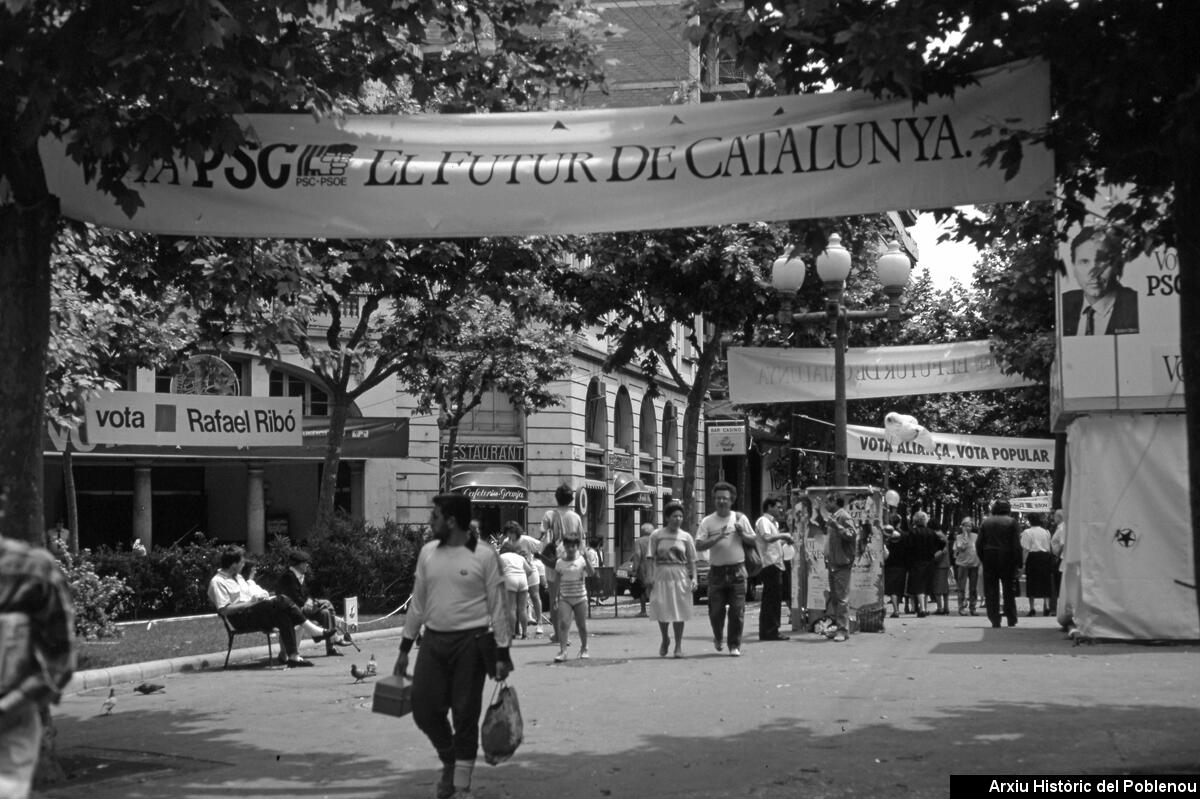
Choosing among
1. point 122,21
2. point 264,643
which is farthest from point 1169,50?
point 264,643

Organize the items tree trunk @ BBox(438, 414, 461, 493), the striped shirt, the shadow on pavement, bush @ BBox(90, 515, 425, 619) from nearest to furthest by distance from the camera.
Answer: the shadow on pavement, the striped shirt, bush @ BBox(90, 515, 425, 619), tree trunk @ BBox(438, 414, 461, 493)

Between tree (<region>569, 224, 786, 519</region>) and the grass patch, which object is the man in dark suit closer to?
tree (<region>569, 224, 786, 519</region>)

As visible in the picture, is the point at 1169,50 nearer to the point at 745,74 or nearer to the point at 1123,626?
the point at 745,74

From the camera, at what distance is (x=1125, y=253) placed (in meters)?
8.98

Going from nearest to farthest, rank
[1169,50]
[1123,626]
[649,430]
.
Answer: [1169,50]
[1123,626]
[649,430]

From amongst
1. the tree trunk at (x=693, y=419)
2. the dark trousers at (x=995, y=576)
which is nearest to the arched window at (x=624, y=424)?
the tree trunk at (x=693, y=419)

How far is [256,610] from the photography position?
54.5 feet

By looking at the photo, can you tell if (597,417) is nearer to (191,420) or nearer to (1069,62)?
(191,420)

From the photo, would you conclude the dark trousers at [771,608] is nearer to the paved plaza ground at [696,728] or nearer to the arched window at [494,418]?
the paved plaza ground at [696,728]

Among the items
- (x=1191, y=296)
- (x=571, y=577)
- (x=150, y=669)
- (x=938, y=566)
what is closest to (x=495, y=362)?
(x=938, y=566)

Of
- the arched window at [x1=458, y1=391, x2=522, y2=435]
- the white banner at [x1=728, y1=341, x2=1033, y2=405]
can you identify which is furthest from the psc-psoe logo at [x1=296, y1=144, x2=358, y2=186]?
the arched window at [x1=458, y1=391, x2=522, y2=435]

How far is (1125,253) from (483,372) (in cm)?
2497

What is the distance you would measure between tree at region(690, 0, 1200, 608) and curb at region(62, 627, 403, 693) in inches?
338

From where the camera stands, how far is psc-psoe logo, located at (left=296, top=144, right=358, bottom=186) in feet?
29.1
